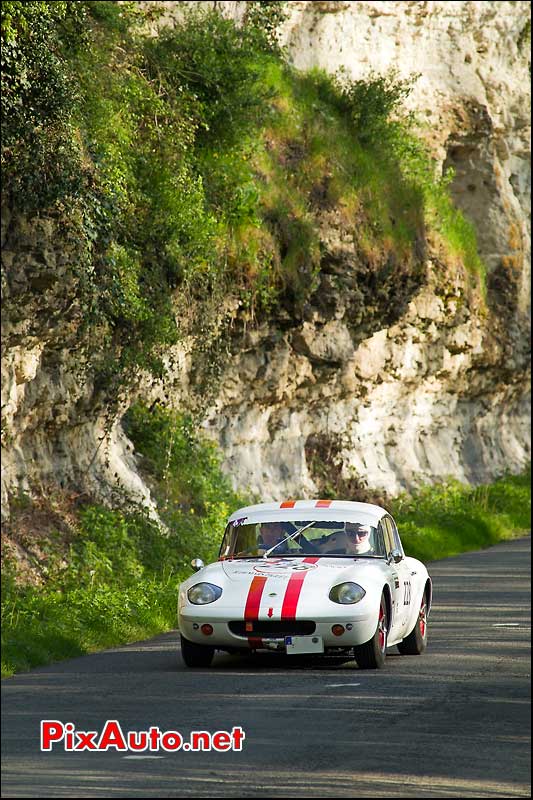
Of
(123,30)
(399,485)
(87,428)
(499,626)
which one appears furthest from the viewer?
(399,485)

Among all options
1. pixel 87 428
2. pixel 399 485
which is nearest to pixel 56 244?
pixel 87 428

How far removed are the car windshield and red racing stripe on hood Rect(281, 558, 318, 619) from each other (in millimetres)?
887

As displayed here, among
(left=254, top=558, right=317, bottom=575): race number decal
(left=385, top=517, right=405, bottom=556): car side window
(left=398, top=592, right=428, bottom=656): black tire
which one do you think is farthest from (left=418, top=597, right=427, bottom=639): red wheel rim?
(left=254, top=558, right=317, bottom=575): race number decal

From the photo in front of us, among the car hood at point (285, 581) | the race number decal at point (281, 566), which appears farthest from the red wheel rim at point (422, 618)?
the race number decal at point (281, 566)

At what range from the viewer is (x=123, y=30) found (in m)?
21.0

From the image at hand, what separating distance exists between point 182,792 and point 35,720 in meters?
2.39

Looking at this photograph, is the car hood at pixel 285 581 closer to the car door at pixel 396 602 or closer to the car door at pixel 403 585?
the car door at pixel 396 602

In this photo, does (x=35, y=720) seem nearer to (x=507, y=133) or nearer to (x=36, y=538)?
(x=36, y=538)

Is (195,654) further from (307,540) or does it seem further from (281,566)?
(307,540)

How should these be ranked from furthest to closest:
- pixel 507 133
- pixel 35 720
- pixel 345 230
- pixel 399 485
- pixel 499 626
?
pixel 507 133
pixel 399 485
pixel 345 230
pixel 499 626
pixel 35 720

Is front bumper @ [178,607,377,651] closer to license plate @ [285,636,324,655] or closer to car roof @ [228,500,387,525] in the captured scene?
license plate @ [285,636,324,655]

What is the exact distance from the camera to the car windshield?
1349 cm

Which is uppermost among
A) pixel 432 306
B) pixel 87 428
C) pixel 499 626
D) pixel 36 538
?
pixel 432 306

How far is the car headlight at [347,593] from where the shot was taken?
12227mm
